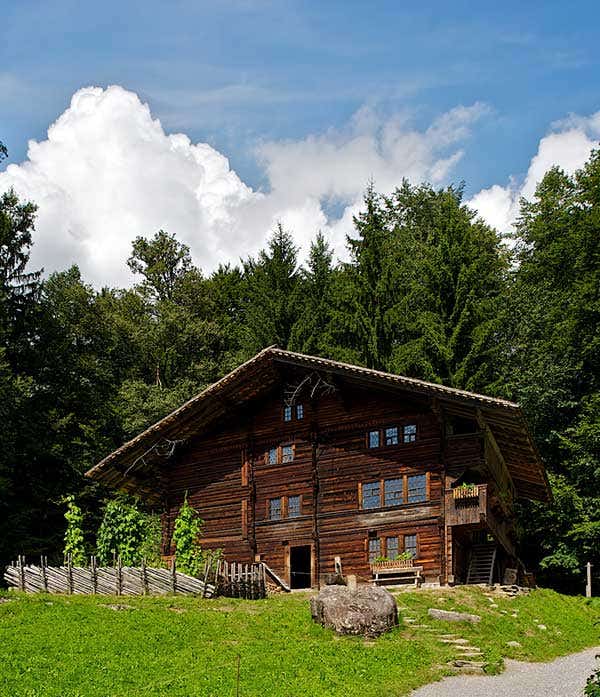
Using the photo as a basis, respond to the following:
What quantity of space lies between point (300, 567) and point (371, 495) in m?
5.60

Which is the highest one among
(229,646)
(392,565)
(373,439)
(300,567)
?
(373,439)

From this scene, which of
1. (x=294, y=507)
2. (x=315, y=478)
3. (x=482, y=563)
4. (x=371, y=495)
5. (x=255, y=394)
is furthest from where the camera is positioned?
(x=255, y=394)

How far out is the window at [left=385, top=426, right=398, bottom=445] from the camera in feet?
115

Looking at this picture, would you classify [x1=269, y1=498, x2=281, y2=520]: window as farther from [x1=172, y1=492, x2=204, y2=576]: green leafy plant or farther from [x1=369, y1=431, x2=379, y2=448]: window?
[x1=369, y1=431, x2=379, y2=448]: window

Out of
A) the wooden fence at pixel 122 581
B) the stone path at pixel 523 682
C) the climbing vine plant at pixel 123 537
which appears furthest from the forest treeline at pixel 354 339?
the stone path at pixel 523 682

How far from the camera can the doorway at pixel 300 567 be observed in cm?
3712

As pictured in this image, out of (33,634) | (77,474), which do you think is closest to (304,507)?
(33,634)

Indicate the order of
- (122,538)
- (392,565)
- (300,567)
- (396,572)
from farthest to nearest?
(300,567)
(122,538)
(392,565)
(396,572)

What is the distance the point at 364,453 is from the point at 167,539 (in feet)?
32.4

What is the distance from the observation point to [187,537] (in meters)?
37.4

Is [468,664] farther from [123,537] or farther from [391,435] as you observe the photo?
[123,537]

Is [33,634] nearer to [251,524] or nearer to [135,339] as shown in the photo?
[251,524]

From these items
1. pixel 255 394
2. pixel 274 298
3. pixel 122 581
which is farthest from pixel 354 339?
pixel 122 581

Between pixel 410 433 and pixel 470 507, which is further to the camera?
pixel 410 433
